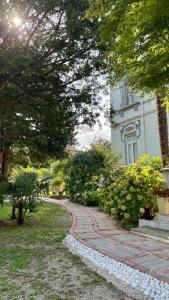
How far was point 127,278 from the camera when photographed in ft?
13.8

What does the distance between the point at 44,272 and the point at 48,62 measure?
15.7ft

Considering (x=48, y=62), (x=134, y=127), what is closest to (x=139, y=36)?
(x=48, y=62)

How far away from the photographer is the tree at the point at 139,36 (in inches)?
160

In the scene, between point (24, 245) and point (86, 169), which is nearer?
point (24, 245)

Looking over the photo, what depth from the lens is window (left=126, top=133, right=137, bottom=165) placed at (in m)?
17.2

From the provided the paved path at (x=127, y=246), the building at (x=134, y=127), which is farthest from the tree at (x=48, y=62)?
the building at (x=134, y=127)

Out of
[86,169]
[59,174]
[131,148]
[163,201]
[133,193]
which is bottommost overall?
[163,201]

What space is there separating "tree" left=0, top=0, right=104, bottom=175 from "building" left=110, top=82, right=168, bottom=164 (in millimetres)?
6469

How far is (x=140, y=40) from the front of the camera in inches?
178

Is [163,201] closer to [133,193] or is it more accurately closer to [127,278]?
[133,193]

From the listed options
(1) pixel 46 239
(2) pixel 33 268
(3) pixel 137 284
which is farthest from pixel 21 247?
(3) pixel 137 284

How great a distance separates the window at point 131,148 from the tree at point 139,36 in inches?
473

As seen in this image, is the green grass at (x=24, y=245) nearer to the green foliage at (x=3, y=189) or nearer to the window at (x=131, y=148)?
the green foliage at (x=3, y=189)

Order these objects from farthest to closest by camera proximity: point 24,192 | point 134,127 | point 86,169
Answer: point 134,127, point 86,169, point 24,192
